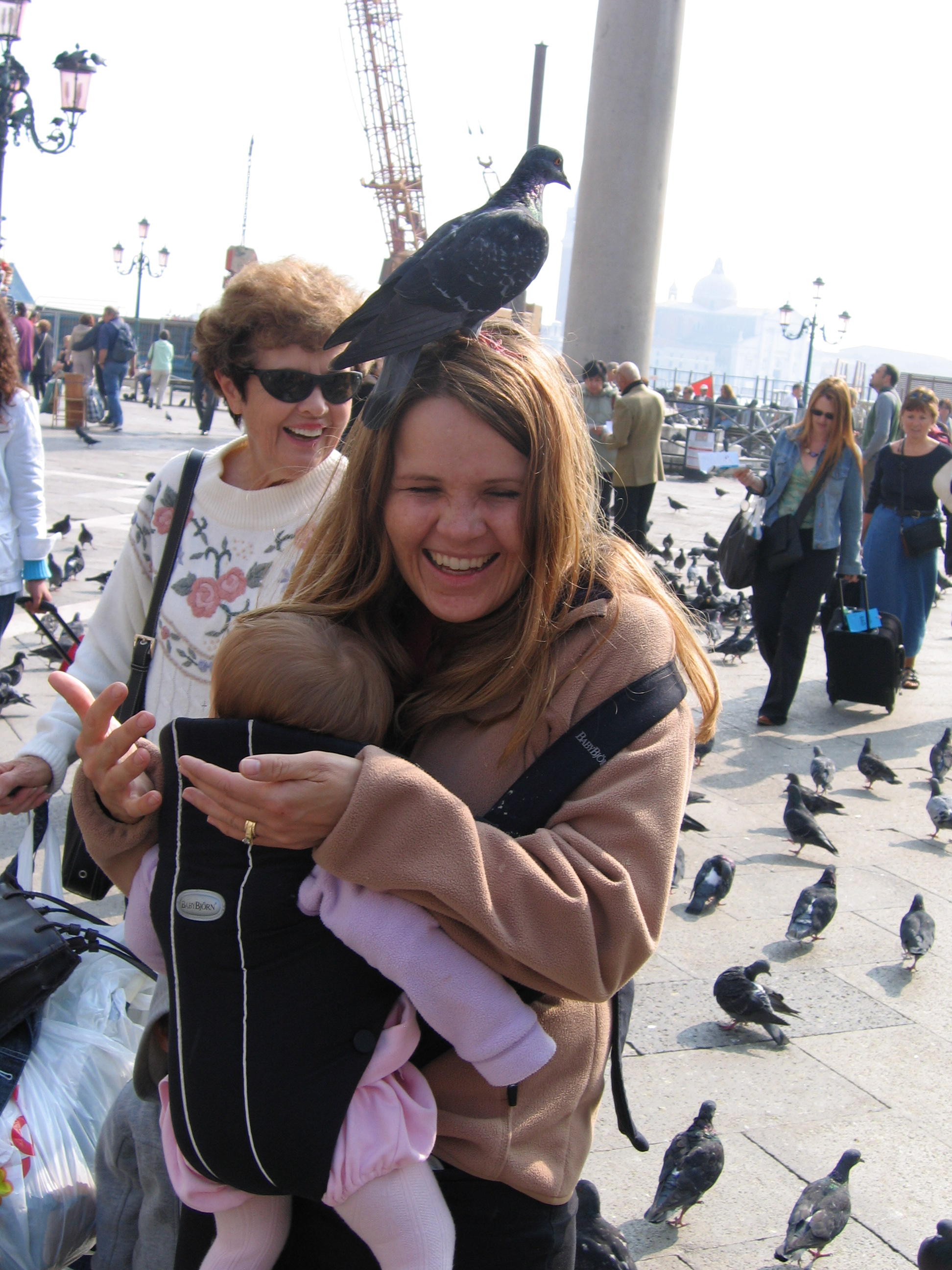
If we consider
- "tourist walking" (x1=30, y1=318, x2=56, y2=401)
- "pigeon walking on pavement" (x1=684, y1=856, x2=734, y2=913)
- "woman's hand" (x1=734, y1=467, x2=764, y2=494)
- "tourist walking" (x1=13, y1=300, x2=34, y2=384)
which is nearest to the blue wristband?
"pigeon walking on pavement" (x1=684, y1=856, x2=734, y2=913)

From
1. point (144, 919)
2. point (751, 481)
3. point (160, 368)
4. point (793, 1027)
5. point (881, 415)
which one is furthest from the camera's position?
point (160, 368)

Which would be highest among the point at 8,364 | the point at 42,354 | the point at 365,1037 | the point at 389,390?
the point at 42,354

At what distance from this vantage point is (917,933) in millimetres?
3959

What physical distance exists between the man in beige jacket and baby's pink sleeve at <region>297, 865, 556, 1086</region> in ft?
28.7

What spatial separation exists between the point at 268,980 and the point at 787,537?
5786 mm

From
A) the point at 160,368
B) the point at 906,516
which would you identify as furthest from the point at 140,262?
the point at 906,516

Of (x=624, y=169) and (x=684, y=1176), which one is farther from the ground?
(x=624, y=169)

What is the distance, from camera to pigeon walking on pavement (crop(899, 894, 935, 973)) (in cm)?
395

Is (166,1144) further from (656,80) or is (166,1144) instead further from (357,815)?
(656,80)

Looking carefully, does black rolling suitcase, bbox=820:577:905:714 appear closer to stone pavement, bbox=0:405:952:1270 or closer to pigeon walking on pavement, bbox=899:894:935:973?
stone pavement, bbox=0:405:952:1270

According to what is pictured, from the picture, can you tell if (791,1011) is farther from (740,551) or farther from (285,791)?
(740,551)

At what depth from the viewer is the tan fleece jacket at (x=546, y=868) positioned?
1.26 m

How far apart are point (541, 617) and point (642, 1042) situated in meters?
2.41

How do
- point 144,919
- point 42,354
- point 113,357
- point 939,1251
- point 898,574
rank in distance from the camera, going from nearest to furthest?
point 144,919 < point 939,1251 < point 898,574 < point 42,354 < point 113,357
